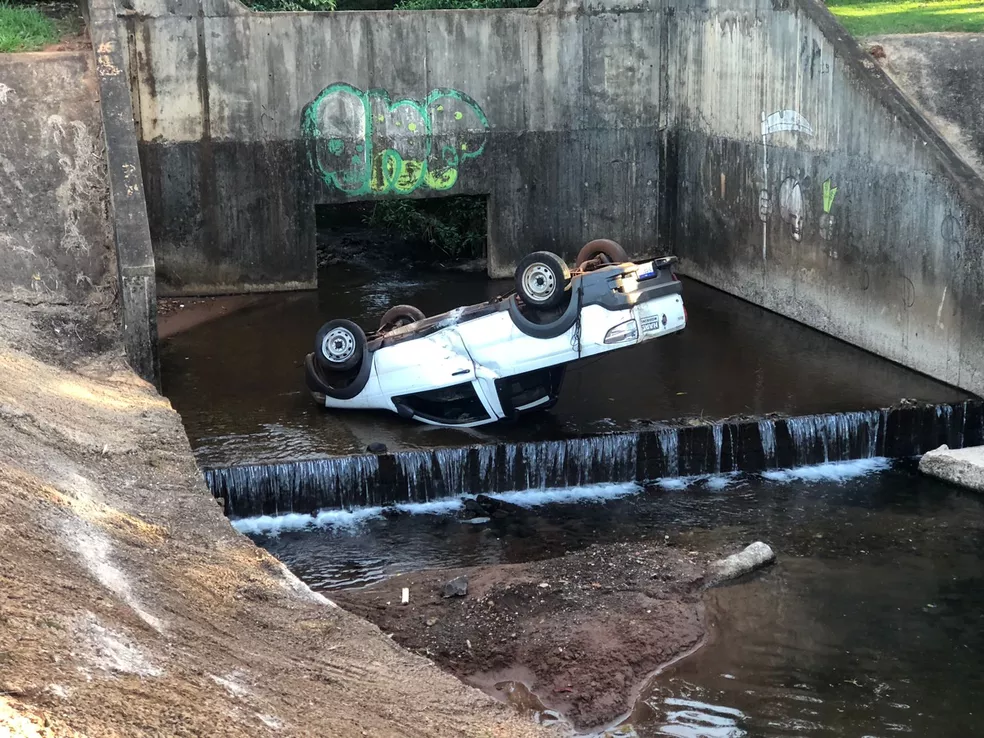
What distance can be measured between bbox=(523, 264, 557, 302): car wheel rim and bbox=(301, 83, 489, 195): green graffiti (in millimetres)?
7434

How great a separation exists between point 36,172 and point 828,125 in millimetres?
9956

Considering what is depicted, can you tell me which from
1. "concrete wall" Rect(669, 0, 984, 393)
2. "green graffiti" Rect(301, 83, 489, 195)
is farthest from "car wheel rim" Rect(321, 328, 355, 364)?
"concrete wall" Rect(669, 0, 984, 393)

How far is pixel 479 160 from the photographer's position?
61.0ft

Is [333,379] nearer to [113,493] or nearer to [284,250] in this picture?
[113,493]

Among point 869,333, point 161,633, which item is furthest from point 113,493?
point 869,333

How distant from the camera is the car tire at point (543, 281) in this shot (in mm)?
11328

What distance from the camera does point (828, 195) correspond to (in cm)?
1530

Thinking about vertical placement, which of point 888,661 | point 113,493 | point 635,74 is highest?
point 635,74

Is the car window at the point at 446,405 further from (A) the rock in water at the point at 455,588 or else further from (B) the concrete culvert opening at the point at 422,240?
(B) the concrete culvert opening at the point at 422,240

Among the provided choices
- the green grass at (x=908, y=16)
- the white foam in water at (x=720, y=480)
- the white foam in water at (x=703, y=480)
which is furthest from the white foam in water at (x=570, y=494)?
the green grass at (x=908, y=16)

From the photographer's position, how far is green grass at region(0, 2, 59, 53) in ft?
51.0

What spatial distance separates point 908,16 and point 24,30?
12340 millimetres

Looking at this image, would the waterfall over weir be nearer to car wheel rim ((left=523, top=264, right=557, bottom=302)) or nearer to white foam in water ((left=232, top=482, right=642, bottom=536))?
A: white foam in water ((left=232, top=482, right=642, bottom=536))

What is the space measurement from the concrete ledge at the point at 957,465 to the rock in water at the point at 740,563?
2876mm
